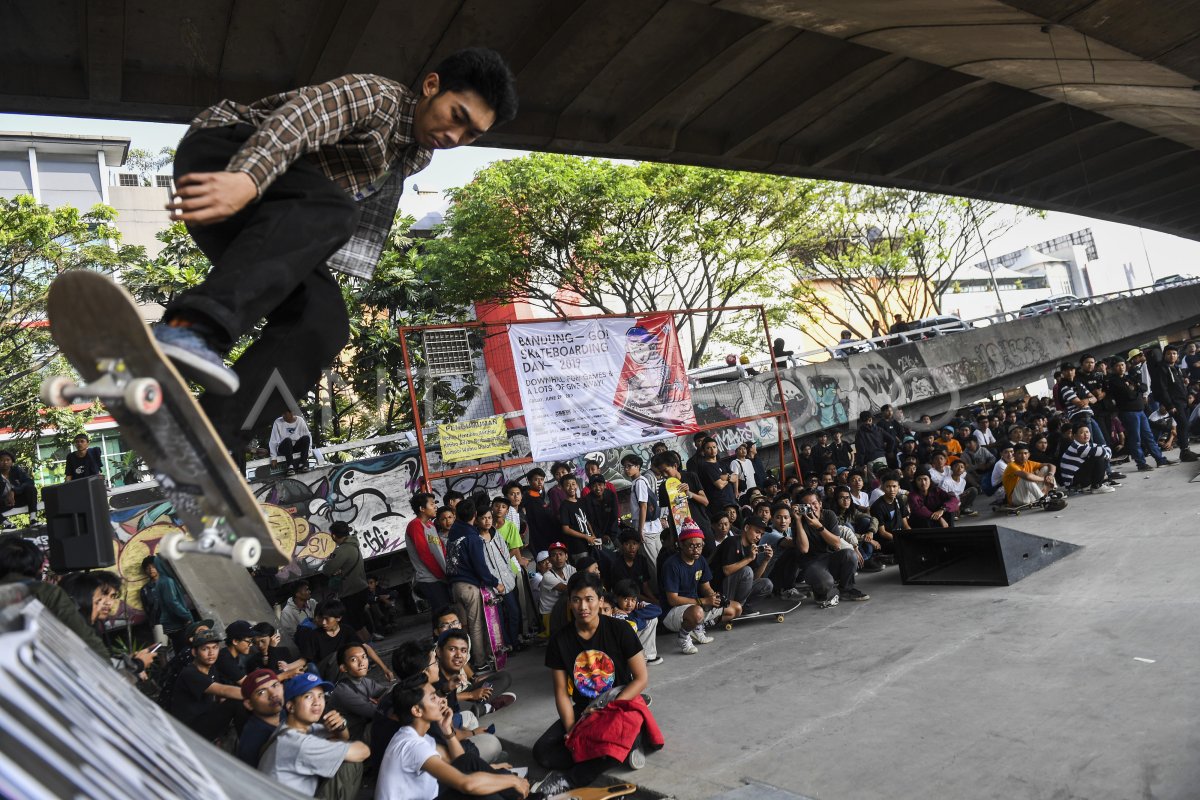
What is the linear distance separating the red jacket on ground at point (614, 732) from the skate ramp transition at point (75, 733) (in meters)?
3.75

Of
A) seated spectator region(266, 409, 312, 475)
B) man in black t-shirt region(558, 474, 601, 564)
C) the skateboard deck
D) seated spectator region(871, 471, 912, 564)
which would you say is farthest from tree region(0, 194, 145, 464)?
seated spectator region(871, 471, 912, 564)

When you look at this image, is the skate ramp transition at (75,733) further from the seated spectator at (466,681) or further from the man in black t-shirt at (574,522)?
the man in black t-shirt at (574,522)

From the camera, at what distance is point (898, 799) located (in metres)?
4.33

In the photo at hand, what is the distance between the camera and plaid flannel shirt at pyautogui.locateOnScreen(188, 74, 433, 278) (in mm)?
2232

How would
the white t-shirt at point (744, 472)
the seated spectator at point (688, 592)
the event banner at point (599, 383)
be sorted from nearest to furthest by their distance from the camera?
the seated spectator at point (688, 592), the event banner at point (599, 383), the white t-shirt at point (744, 472)

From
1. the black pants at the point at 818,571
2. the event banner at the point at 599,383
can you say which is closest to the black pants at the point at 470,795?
the black pants at the point at 818,571

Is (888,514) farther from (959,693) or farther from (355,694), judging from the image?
(355,694)

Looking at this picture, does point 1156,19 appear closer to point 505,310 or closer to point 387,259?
point 387,259

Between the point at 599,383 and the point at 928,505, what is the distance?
481 cm

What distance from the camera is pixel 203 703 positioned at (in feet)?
18.8

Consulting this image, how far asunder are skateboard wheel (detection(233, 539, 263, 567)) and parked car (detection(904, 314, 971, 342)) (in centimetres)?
2142

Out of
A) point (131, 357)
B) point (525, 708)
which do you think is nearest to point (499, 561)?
point (525, 708)

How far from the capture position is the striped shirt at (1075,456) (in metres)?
12.1

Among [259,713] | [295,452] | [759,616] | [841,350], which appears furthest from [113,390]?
[841,350]
